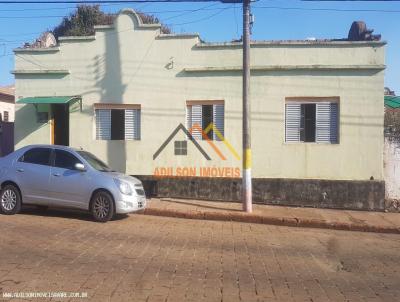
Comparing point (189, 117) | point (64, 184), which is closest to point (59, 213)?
point (64, 184)

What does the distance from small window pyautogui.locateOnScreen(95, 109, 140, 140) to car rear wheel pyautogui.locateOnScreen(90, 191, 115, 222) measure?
15.7ft

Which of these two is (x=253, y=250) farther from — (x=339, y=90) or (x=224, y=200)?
(x=339, y=90)

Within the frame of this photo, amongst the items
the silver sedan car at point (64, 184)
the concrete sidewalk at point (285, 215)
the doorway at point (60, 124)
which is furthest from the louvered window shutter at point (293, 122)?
the doorway at point (60, 124)

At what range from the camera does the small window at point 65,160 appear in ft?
36.3

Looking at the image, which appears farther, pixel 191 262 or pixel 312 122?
pixel 312 122

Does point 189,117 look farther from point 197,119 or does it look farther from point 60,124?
point 60,124

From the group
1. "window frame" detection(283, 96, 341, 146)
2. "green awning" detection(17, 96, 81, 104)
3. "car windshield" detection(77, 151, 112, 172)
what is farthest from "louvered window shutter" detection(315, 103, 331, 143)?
"green awning" detection(17, 96, 81, 104)

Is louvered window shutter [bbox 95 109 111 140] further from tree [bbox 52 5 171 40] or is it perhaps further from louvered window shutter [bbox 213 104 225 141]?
tree [bbox 52 5 171 40]

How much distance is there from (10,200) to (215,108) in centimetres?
670

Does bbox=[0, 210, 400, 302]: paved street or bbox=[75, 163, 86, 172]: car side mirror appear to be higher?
bbox=[75, 163, 86, 172]: car side mirror

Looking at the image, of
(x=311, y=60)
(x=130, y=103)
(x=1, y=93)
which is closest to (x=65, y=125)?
(x=130, y=103)

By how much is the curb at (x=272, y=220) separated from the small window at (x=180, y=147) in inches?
109

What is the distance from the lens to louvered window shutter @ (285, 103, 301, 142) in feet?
47.5

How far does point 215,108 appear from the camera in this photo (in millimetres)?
14906
